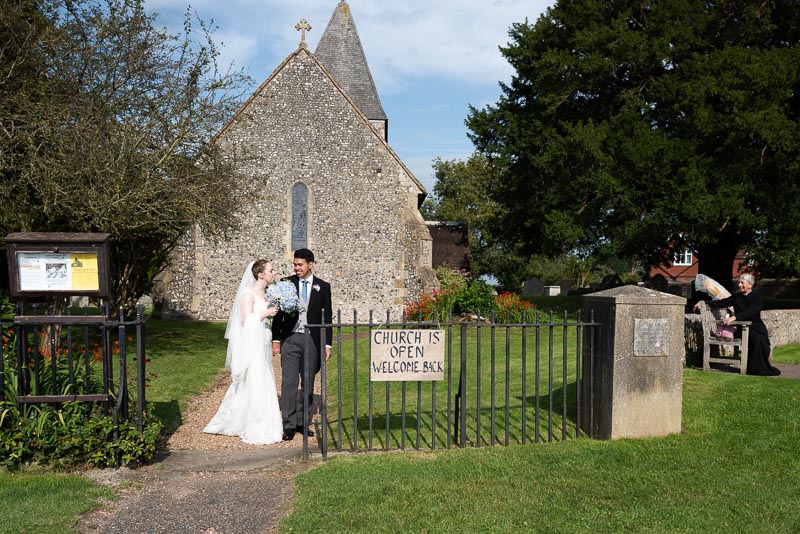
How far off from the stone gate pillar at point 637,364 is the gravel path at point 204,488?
10.0 feet

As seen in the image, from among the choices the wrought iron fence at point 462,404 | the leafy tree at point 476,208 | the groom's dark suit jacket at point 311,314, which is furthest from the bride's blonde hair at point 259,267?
the leafy tree at point 476,208

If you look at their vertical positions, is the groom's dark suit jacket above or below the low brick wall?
above

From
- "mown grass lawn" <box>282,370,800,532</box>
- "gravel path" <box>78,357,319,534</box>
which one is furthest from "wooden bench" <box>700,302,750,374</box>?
"gravel path" <box>78,357,319,534</box>

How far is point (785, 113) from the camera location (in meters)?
20.2

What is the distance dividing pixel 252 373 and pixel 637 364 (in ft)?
13.5

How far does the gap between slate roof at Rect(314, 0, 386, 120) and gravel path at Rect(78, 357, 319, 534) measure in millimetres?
24865

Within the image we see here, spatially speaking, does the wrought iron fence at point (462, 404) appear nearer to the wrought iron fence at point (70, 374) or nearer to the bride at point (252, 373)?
the bride at point (252, 373)

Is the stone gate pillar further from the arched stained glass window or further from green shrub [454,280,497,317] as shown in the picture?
the arched stained glass window

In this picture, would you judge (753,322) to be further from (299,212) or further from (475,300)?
(299,212)

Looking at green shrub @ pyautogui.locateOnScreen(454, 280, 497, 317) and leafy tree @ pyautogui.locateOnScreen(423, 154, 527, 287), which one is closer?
green shrub @ pyautogui.locateOnScreen(454, 280, 497, 317)

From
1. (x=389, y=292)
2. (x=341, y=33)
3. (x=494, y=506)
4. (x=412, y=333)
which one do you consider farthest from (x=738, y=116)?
(x=341, y=33)

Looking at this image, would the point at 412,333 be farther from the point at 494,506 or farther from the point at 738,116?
the point at 738,116

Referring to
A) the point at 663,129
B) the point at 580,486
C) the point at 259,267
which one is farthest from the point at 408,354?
the point at 663,129

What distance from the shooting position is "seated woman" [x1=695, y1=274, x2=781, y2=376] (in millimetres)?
10328
